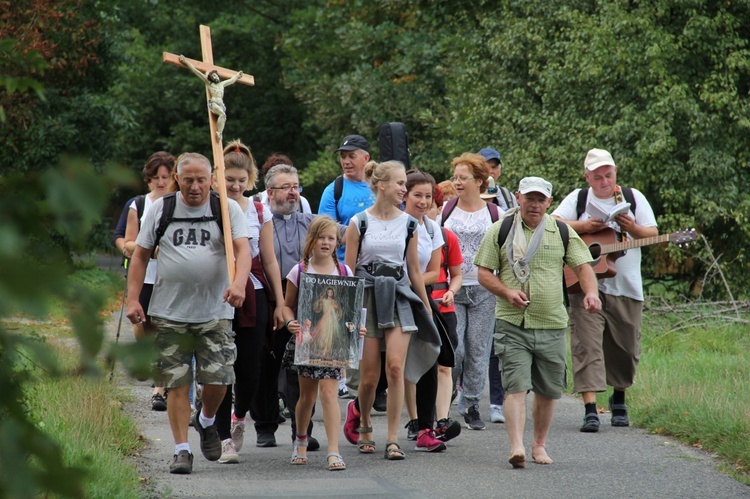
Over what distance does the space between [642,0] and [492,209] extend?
8.22 m

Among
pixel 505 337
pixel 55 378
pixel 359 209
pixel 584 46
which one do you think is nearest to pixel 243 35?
pixel 584 46

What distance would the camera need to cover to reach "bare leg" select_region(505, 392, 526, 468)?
6621mm

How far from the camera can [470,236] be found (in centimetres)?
859

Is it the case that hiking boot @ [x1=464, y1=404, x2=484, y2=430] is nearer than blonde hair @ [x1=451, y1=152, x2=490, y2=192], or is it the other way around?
hiking boot @ [x1=464, y1=404, x2=484, y2=430]

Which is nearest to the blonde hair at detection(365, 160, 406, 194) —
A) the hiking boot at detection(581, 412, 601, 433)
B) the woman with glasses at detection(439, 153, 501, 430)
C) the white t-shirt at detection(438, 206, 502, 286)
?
the woman with glasses at detection(439, 153, 501, 430)

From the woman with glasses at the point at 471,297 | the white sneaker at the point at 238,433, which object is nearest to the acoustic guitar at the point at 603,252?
the woman with glasses at the point at 471,297

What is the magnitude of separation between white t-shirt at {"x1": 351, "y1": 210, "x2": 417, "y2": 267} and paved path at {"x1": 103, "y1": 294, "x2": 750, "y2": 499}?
1267 millimetres

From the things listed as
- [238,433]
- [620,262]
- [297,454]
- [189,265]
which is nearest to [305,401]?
[297,454]

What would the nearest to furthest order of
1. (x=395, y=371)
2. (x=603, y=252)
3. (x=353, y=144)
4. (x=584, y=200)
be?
(x=395, y=371)
(x=603, y=252)
(x=584, y=200)
(x=353, y=144)

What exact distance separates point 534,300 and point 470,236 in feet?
5.71

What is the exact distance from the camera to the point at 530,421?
868 cm

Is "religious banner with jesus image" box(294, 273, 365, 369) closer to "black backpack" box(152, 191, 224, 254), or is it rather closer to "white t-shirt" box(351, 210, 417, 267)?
"white t-shirt" box(351, 210, 417, 267)

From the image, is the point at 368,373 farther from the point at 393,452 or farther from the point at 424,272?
the point at 424,272

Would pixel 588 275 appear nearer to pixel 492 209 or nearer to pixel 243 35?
pixel 492 209
